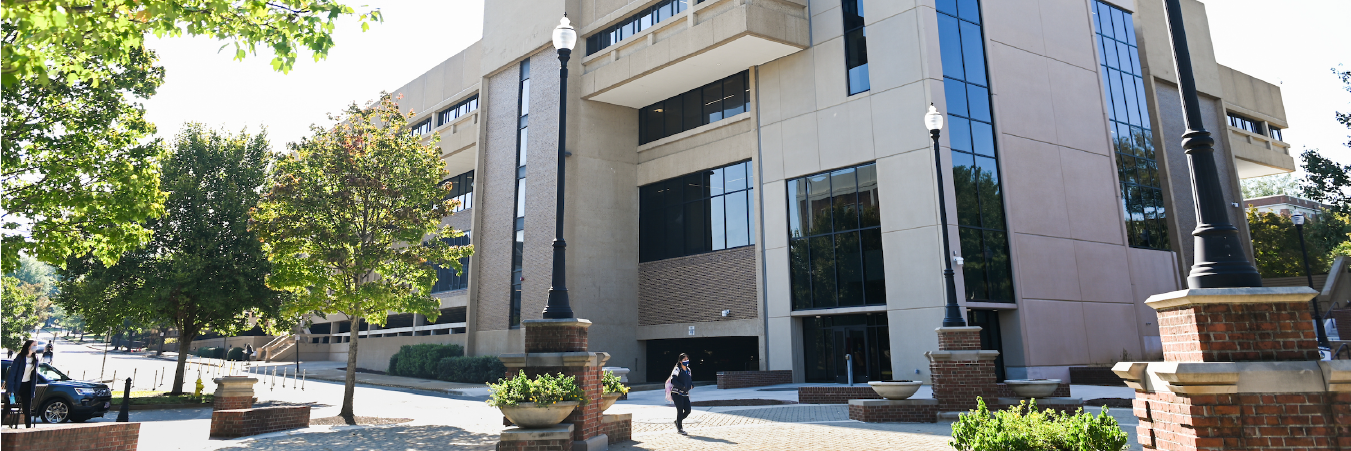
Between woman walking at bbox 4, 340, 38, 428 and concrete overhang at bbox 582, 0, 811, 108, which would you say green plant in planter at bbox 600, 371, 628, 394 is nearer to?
woman walking at bbox 4, 340, 38, 428

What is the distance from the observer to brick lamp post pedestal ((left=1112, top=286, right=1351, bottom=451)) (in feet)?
18.0

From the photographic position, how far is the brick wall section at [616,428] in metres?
11.9

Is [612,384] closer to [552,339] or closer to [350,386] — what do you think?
[552,339]

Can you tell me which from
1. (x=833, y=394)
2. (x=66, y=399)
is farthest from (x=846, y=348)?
(x=66, y=399)

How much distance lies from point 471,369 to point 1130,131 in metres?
29.2

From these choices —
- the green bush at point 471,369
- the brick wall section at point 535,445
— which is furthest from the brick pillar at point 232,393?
the green bush at point 471,369

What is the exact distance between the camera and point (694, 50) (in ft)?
92.2

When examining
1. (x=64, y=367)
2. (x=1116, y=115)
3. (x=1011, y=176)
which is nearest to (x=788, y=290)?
(x=1011, y=176)

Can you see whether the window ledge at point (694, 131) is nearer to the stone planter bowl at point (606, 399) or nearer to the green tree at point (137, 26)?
the stone planter bowl at point (606, 399)

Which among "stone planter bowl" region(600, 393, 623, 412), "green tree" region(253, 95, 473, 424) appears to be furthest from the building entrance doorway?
"stone planter bowl" region(600, 393, 623, 412)

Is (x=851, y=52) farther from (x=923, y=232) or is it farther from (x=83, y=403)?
(x=83, y=403)

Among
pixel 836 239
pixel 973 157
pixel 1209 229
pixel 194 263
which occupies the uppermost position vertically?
pixel 973 157

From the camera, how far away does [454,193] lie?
143 ft

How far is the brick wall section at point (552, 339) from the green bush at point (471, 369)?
19.9 metres
